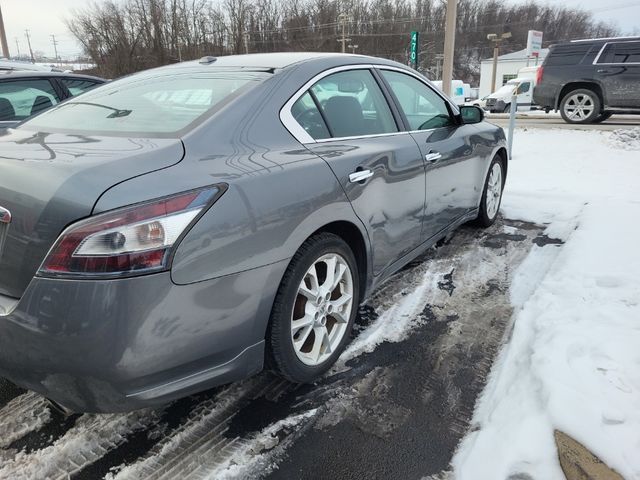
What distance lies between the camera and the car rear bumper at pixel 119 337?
154 cm

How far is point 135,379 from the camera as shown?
164 cm

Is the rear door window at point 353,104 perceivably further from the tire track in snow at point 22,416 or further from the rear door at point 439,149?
the tire track in snow at point 22,416

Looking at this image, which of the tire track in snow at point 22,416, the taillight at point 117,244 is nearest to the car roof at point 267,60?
the taillight at point 117,244

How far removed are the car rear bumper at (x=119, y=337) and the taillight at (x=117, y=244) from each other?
0.13 feet

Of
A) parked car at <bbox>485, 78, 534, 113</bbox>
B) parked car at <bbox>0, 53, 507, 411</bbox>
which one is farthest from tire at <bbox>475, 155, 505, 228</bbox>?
parked car at <bbox>485, 78, 534, 113</bbox>

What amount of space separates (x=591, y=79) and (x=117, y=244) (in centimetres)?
1250

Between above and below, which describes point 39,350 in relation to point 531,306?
above

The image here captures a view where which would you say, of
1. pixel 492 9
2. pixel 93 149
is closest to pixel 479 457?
pixel 93 149

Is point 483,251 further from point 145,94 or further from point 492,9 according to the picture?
point 492,9

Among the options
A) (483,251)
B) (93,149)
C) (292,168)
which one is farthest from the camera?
(483,251)

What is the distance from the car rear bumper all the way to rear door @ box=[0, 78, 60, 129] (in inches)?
154

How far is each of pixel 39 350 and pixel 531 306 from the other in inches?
104

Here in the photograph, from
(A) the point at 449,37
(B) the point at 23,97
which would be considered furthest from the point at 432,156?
(A) the point at 449,37

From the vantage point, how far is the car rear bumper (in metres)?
1.54
